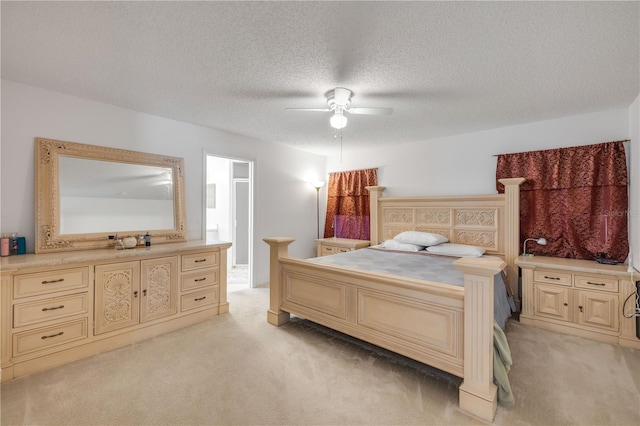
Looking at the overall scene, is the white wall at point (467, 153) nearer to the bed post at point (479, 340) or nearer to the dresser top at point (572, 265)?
the dresser top at point (572, 265)

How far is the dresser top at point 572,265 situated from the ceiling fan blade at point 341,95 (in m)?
2.57

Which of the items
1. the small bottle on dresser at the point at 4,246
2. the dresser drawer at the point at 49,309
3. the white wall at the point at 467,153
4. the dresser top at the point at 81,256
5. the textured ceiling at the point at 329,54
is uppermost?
the textured ceiling at the point at 329,54

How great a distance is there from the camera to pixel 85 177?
284 centimetres

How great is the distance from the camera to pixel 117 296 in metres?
2.60

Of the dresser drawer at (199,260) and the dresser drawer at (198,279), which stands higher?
the dresser drawer at (199,260)

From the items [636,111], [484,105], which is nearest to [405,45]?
[484,105]

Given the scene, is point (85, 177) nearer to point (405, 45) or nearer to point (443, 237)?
point (405, 45)

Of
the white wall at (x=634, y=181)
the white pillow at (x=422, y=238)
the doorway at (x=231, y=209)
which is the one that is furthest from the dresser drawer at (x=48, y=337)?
the white wall at (x=634, y=181)

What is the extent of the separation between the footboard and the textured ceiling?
1.43 m

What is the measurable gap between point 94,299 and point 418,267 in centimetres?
295

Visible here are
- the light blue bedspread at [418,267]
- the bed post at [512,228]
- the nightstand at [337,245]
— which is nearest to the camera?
the light blue bedspread at [418,267]

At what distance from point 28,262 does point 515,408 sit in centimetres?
354

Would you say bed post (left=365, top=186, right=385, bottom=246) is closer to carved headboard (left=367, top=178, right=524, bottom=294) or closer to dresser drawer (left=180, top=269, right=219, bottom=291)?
carved headboard (left=367, top=178, right=524, bottom=294)

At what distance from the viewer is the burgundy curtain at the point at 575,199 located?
118 inches
